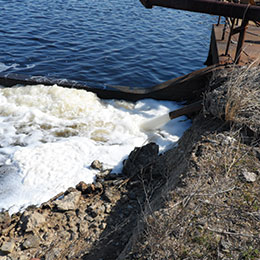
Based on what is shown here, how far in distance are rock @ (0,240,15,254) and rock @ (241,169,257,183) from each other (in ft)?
9.36

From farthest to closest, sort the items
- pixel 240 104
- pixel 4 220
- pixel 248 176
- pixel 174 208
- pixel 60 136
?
pixel 60 136, pixel 240 104, pixel 4 220, pixel 248 176, pixel 174 208

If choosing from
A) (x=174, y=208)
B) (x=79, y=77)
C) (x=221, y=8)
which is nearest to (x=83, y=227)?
(x=174, y=208)

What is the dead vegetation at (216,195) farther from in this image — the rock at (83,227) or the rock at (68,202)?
the rock at (68,202)

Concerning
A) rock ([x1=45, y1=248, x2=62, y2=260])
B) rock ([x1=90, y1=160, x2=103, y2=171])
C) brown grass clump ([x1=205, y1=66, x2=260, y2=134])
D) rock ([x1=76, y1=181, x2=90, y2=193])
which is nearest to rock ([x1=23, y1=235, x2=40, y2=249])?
rock ([x1=45, y1=248, x2=62, y2=260])

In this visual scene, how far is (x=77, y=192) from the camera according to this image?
436cm

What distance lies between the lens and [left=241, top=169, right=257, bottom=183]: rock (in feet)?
10.7

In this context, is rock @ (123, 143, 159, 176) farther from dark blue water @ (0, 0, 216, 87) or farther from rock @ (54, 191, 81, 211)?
dark blue water @ (0, 0, 216, 87)

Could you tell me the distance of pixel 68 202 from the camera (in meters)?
4.11

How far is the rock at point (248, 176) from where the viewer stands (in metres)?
3.26

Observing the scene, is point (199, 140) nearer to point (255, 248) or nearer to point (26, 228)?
point (255, 248)

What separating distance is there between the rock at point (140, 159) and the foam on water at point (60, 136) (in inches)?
11.1

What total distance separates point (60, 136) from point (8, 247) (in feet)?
9.87

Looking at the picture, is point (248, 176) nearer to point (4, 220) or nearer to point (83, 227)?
point (83, 227)

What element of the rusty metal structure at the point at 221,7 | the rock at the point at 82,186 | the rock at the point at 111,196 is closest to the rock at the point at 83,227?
the rock at the point at 111,196
